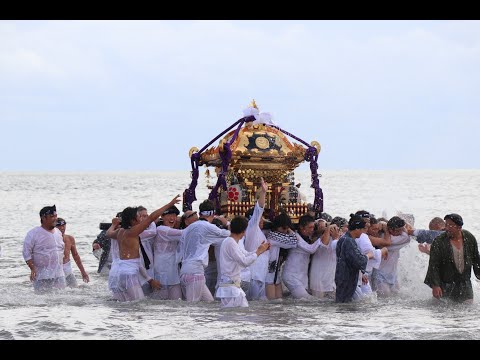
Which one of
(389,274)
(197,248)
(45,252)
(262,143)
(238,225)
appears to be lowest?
(389,274)

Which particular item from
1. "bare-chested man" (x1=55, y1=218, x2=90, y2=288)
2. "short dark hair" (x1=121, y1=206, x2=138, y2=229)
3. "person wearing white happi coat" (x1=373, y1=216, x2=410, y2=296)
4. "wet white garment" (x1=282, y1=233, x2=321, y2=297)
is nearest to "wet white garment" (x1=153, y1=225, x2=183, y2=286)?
"short dark hair" (x1=121, y1=206, x2=138, y2=229)

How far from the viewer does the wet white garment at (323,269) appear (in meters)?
13.7

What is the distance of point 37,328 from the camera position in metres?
11.6

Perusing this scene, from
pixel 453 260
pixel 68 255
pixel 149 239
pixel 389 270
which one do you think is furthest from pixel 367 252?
pixel 68 255

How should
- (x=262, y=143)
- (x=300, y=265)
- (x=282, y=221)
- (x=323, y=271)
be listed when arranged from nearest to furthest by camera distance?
(x=282, y=221), (x=300, y=265), (x=323, y=271), (x=262, y=143)

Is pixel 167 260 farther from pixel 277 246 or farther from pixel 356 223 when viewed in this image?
pixel 356 223

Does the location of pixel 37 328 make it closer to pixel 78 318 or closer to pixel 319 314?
pixel 78 318

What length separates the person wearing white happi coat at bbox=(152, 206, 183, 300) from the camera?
527 inches

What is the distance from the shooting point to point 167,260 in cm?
1348

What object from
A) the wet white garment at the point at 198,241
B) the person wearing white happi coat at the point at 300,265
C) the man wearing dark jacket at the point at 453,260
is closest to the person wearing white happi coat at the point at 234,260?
the wet white garment at the point at 198,241

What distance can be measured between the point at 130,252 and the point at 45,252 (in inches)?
75.8

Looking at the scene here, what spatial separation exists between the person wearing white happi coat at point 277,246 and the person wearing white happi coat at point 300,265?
129 mm

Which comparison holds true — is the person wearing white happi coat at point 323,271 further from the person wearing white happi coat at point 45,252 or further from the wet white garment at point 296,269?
the person wearing white happi coat at point 45,252

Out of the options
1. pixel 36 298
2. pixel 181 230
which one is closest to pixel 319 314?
pixel 181 230
